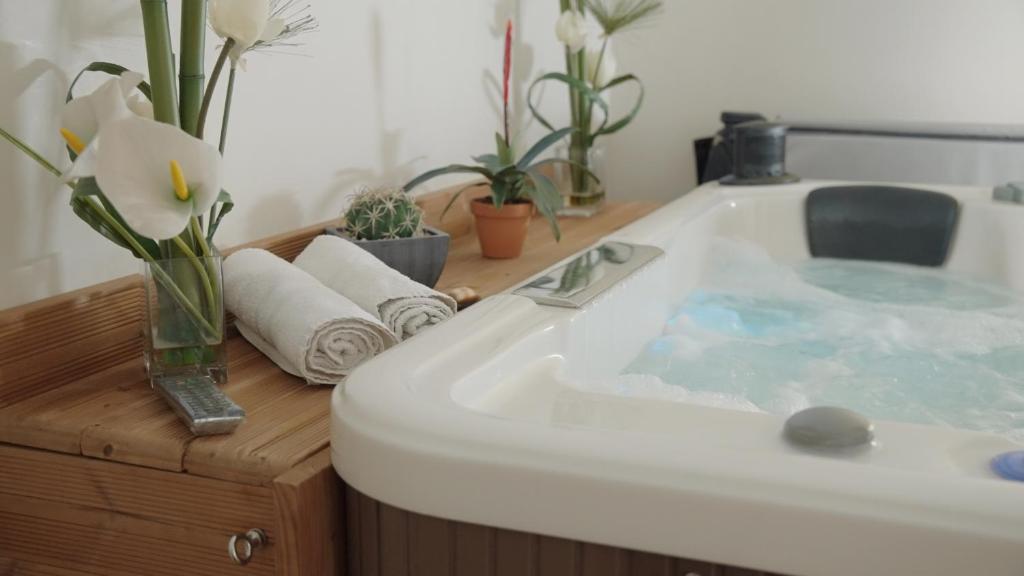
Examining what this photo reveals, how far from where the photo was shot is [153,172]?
3.16 ft

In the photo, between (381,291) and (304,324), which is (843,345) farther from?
(304,324)

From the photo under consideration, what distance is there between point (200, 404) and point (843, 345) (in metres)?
1.04

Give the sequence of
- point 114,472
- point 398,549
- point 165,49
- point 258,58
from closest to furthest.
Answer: point 398,549, point 114,472, point 165,49, point 258,58

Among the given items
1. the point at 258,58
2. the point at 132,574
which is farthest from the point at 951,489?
the point at 258,58

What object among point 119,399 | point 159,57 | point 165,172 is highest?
point 159,57

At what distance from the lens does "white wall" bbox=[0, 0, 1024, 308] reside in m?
1.21

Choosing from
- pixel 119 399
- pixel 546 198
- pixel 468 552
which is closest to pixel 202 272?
pixel 119 399

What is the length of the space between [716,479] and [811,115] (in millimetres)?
2568

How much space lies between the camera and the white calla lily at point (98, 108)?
3.22 feet

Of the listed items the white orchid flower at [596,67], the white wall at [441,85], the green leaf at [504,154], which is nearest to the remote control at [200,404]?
the white wall at [441,85]

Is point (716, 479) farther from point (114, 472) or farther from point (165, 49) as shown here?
point (165, 49)

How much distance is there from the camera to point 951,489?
71cm

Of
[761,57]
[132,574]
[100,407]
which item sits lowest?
[132,574]

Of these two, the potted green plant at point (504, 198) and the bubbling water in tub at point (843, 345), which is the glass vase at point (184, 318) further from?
the potted green plant at point (504, 198)
